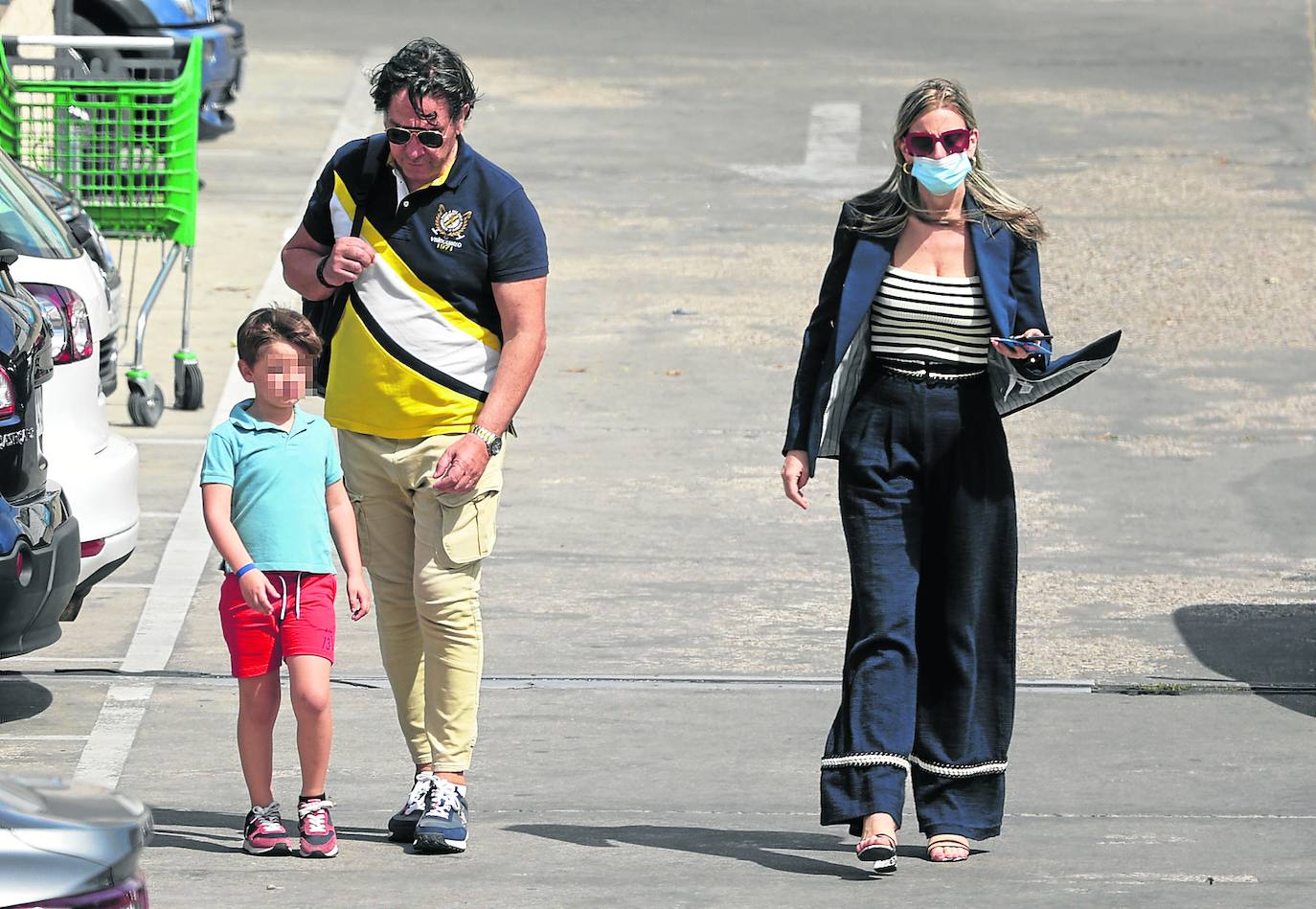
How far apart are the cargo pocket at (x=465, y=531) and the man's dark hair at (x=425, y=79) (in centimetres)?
92

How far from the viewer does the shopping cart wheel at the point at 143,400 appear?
10688mm

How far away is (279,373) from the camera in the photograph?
547 centimetres

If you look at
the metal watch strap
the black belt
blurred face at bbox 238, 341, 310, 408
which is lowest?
blurred face at bbox 238, 341, 310, 408

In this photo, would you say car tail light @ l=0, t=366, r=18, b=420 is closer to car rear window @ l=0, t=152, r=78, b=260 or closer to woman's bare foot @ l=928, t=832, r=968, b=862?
car rear window @ l=0, t=152, r=78, b=260

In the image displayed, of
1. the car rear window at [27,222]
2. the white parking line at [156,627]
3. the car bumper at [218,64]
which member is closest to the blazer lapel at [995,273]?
the white parking line at [156,627]

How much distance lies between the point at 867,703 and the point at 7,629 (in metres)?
2.21

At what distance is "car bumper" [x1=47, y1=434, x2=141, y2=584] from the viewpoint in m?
6.98

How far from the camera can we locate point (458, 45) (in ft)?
77.4

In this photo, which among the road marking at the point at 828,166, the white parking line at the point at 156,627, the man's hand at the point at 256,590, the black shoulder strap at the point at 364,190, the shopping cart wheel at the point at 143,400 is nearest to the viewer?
the man's hand at the point at 256,590

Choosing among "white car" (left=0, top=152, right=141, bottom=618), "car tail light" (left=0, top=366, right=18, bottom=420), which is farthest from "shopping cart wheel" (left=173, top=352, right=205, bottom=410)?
"car tail light" (left=0, top=366, right=18, bottom=420)

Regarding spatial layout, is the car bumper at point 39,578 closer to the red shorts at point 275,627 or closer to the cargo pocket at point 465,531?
the red shorts at point 275,627

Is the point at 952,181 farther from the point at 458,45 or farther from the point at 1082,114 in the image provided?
the point at 458,45

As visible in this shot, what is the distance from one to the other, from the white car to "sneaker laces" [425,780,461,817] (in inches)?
67.7

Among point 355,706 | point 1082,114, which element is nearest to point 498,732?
point 355,706
